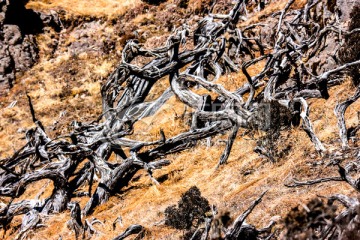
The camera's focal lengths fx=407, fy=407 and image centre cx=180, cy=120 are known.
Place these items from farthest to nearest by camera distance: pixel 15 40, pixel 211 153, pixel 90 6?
pixel 90 6, pixel 15 40, pixel 211 153

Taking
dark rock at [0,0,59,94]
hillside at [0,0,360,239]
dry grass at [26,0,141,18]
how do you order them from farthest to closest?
dry grass at [26,0,141,18] < dark rock at [0,0,59,94] < hillside at [0,0,360,239]

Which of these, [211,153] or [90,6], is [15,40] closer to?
[90,6]

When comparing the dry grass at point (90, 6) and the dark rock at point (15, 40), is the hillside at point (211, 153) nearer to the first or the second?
the dark rock at point (15, 40)

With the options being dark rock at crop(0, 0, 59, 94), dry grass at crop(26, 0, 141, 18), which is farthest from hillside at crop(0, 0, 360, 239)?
dry grass at crop(26, 0, 141, 18)

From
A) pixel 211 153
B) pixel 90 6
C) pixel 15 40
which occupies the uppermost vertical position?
pixel 90 6

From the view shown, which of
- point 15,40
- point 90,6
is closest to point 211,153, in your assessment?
point 15,40

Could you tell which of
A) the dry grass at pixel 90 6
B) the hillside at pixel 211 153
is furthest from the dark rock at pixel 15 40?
the hillside at pixel 211 153

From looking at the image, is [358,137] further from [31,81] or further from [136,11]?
[136,11]

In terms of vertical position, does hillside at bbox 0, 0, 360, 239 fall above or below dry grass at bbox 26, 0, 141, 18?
below

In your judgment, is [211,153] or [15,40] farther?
[15,40]

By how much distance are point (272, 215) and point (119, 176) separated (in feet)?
14.8

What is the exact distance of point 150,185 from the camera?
8953mm

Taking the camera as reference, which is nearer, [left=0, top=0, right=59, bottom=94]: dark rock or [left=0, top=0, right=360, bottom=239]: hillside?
[left=0, top=0, right=360, bottom=239]: hillside

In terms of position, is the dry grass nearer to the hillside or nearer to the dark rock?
the dark rock
